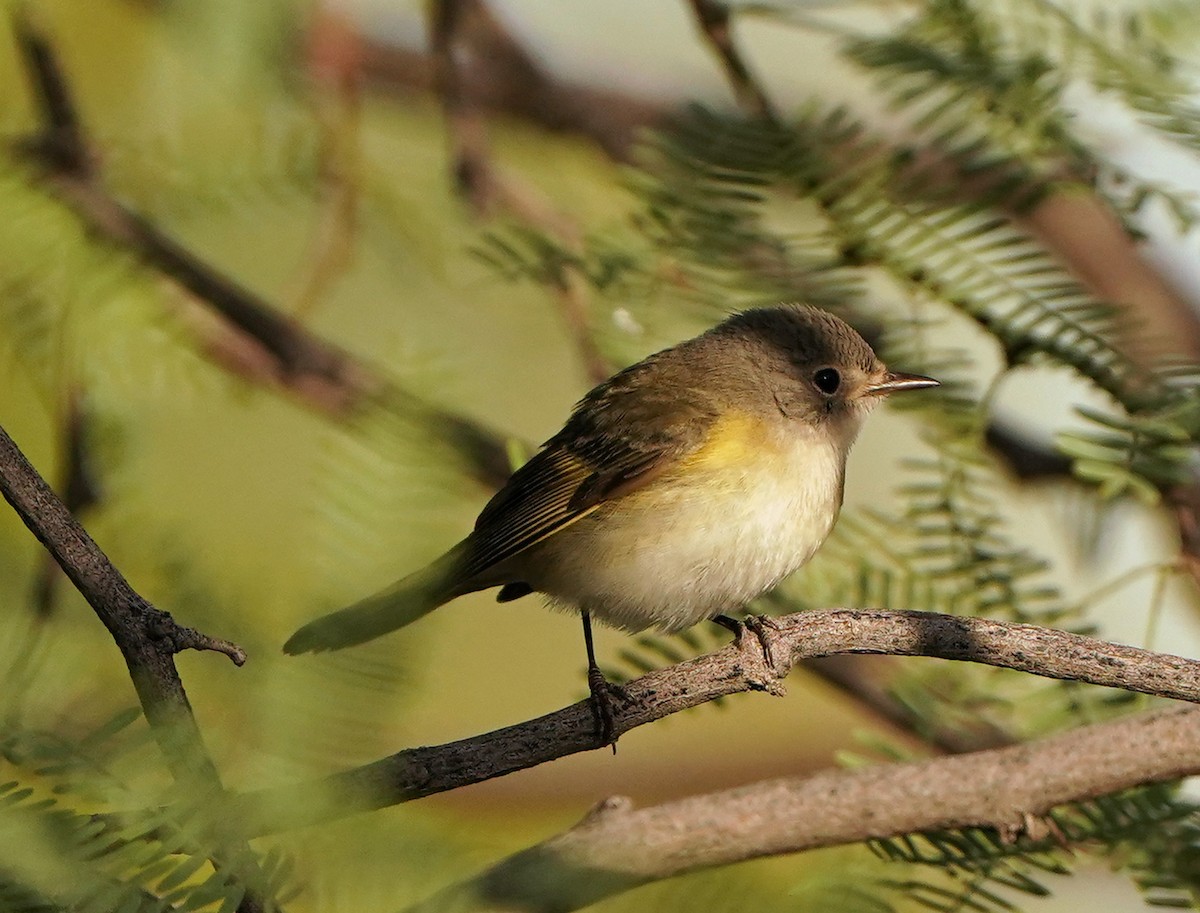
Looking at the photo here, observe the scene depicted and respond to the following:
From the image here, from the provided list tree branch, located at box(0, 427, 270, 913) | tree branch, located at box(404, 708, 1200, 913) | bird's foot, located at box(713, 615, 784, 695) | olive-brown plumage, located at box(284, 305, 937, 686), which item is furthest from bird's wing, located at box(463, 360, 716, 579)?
tree branch, located at box(0, 427, 270, 913)

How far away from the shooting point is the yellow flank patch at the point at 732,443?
202 centimetres

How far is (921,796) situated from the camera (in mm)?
1290

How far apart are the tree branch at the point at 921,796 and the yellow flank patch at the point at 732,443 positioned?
73 centimetres

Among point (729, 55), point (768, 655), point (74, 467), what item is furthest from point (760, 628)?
point (729, 55)

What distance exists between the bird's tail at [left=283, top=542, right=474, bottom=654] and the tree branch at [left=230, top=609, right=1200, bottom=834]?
99mm

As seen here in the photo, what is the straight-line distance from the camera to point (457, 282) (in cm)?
207

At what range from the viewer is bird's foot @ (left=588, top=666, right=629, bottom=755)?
4.14 feet

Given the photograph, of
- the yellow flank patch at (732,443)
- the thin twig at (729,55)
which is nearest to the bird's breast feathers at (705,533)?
the yellow flank patch at (732,443)

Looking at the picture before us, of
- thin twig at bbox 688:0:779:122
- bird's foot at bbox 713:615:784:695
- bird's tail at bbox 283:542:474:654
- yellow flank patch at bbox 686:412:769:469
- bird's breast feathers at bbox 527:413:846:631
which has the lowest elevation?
bird's tail at bbox 283:542:474:654

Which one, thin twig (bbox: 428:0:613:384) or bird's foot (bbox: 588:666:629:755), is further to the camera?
thin twig (bbox: 428:0:613:384)

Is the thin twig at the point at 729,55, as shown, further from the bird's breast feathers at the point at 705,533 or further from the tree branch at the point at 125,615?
the tree branch at the point at 125,615

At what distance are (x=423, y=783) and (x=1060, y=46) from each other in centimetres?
138

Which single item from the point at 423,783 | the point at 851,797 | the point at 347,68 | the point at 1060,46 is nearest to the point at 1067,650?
the point at 851,797

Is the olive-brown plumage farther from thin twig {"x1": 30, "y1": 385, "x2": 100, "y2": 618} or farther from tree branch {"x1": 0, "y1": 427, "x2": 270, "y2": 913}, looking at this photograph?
tree branch {"x1": 0, "y1": 427, "x2": 270, "y2": 913}
